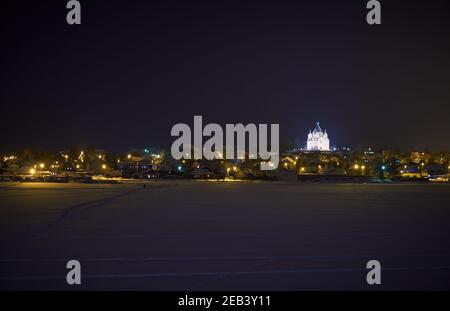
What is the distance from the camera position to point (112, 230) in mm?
10516

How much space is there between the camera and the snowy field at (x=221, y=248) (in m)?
6.66

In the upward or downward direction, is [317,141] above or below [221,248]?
above

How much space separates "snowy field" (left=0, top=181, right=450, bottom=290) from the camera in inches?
262

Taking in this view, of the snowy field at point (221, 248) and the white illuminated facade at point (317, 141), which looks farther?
the white illuminated facade at point (317, 141)

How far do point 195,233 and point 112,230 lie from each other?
2040 mm

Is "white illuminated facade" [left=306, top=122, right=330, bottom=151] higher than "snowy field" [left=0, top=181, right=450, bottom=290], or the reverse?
"white illuminated facade" [left=306, top=122, right=330, bottom=151]

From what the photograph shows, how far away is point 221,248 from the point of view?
8570 mm

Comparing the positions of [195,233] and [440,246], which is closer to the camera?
[440,246]

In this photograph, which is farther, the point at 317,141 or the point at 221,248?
the point at 317,141

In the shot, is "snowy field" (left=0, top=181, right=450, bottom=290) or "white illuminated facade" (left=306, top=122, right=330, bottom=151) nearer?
"snowy field" (left=0, top=181, right=450, bottom=290)

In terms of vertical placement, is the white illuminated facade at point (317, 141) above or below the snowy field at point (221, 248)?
above
